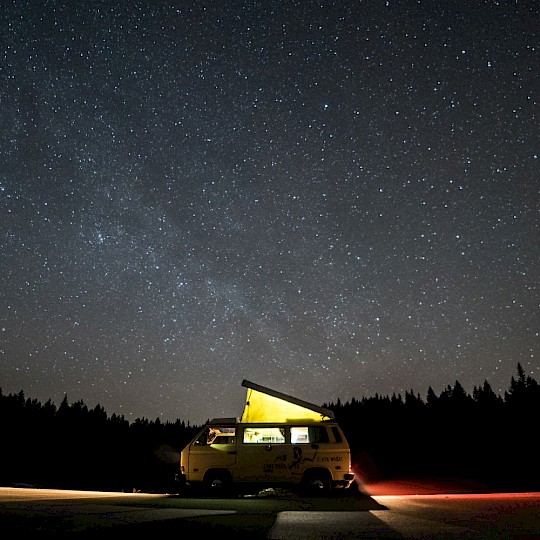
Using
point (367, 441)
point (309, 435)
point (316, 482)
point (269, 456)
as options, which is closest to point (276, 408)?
point (309, 435)

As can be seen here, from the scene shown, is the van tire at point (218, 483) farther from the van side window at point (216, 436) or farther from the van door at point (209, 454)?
the van side window at point (216, 436)

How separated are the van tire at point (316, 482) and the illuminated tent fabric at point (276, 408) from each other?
1.39 metres

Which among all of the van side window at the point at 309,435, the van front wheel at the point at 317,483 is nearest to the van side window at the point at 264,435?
the van side window at the point at 309,435

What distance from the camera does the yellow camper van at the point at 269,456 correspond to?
11.9m

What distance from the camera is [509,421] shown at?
68.6 metres

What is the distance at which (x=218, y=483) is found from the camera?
12008 millimetres

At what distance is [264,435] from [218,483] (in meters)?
1.68

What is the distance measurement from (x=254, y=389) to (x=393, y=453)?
60963 millimetres

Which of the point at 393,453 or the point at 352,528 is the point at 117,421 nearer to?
the point at 393,453

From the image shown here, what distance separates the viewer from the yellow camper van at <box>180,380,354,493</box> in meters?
11.9

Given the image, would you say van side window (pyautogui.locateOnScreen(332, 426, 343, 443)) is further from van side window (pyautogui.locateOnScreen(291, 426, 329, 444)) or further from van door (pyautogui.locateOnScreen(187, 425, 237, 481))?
van door (pyautogui.locateOnScreen(187, 425, 237, 481))

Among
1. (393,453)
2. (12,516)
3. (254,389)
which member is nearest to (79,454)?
(393,453)

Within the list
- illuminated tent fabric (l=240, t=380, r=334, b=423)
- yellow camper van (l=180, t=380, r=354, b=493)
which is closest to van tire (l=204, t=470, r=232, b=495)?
yellow camper van (l=180, t=380, r=354, b=493)

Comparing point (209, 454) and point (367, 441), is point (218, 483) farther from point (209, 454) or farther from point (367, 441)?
point (367, 441)
